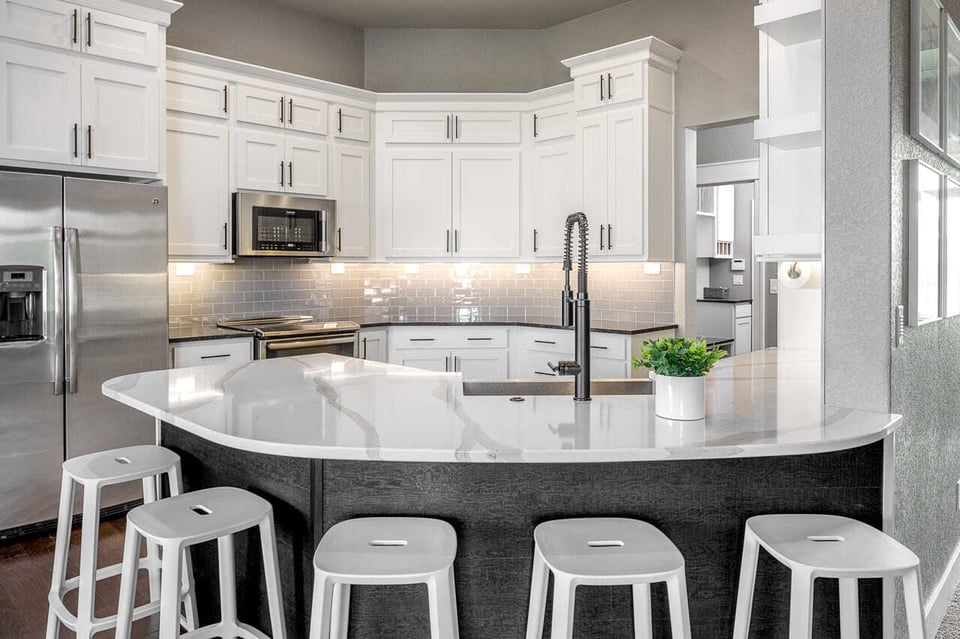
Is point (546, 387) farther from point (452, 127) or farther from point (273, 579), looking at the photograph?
point (452, 127)

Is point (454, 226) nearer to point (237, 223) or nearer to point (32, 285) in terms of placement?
point (237, 223)

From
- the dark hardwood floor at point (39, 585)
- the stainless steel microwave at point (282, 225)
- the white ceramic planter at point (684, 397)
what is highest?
the stainless steel microwave at point (282, 225)

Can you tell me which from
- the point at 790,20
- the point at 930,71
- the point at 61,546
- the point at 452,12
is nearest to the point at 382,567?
the point at 61,546

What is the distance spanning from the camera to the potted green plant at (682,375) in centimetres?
182

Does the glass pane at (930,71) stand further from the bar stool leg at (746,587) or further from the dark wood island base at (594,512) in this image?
the bar stool leg at (746,587)

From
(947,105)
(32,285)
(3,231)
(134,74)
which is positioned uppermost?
(134,74)

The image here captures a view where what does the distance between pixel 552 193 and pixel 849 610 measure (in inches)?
148

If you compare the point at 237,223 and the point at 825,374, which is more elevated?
the point at 237,223

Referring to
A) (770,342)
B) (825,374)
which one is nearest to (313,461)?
(825,374)

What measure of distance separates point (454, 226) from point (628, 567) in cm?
400

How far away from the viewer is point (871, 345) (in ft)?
6.64

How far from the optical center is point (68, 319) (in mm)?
3418

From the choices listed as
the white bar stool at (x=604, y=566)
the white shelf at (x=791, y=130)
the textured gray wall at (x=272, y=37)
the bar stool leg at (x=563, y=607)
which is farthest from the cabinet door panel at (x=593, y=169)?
the bar stool leg at (x=563, y=607)

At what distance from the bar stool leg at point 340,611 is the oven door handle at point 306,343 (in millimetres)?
2767
